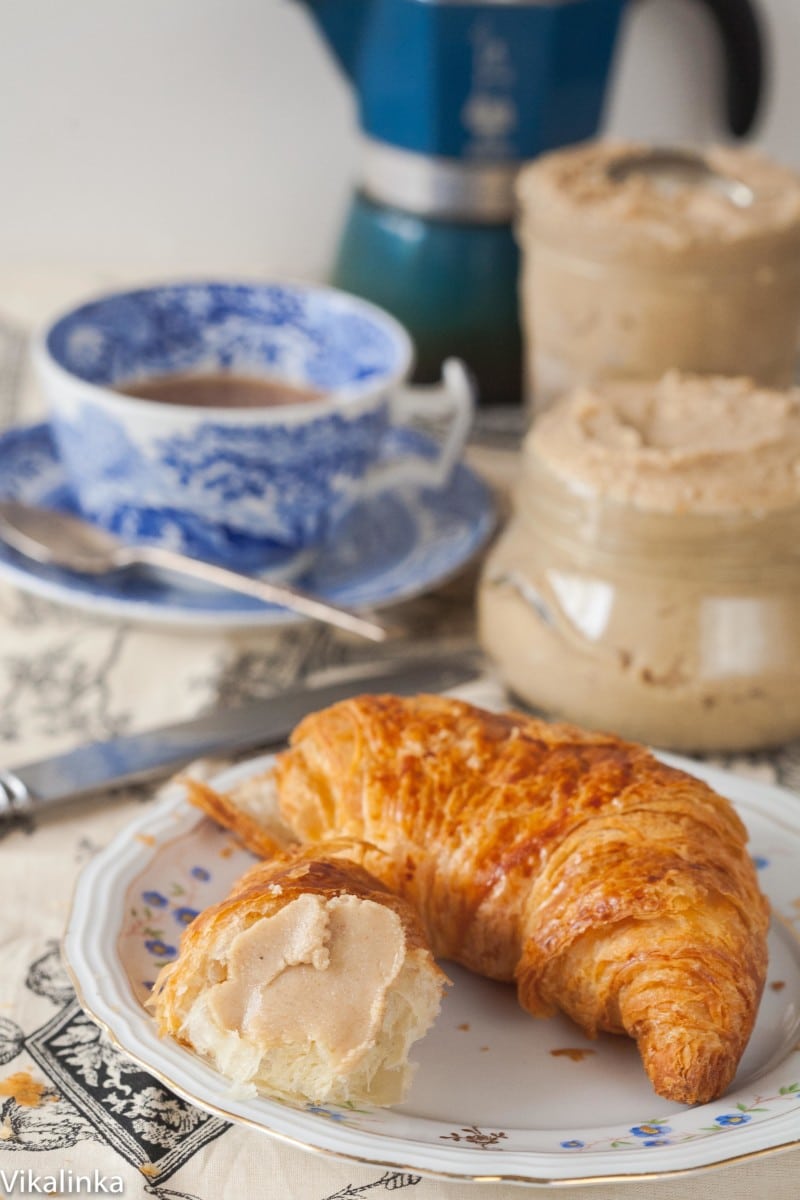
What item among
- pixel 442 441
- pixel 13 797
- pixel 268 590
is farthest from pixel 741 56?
pixel 13 797

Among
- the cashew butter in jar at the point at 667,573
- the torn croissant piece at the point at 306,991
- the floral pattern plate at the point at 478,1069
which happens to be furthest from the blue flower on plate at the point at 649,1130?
the cashew butter in jar at the point at 667,573

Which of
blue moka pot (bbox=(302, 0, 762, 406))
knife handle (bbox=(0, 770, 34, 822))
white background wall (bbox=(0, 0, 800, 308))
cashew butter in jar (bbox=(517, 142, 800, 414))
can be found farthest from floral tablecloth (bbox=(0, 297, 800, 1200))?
white background wall (bbox=(0, 0, 800, 308))

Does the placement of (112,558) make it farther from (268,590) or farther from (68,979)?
(68,979)

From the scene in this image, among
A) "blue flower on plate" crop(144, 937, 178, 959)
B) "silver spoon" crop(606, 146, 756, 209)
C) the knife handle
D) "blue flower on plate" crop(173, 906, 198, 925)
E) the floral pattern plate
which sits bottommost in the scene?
the knife handle

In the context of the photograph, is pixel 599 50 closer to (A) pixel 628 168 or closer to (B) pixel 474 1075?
(A) pixel 628 168

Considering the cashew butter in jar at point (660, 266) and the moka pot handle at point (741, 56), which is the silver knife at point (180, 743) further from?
the moka pot handle at point (741, 56)

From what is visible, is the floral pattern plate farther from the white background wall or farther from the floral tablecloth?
the white background wall
